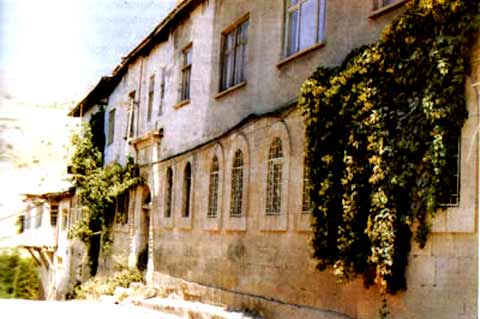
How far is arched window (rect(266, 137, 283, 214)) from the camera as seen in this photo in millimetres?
13203

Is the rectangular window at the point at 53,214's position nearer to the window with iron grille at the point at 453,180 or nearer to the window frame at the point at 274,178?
the window frame at the point at 274,178

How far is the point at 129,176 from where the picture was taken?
904 inches

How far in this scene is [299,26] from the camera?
43.5ft

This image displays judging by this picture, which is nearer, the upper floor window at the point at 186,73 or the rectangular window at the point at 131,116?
the upper floor window at the point at 186,73

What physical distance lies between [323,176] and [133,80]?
577 inches

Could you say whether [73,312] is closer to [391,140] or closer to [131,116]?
[391,140]

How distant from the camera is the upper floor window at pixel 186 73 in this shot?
19.5m

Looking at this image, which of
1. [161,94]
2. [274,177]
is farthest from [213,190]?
[161,94]

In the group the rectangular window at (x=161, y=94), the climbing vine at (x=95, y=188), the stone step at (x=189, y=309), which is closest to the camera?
the stone step at (x=189, y=309)

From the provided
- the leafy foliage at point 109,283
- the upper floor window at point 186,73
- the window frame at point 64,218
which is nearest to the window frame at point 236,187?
the upper floor window at point 186,73

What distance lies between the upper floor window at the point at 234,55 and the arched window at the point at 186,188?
2653mm

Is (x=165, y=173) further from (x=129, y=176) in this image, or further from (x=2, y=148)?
(x=2, y=148)

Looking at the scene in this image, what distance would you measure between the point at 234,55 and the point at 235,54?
5cm

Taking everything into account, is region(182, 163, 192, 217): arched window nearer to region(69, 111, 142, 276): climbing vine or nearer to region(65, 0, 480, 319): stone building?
region(65, 0, 480, 319): stone building
